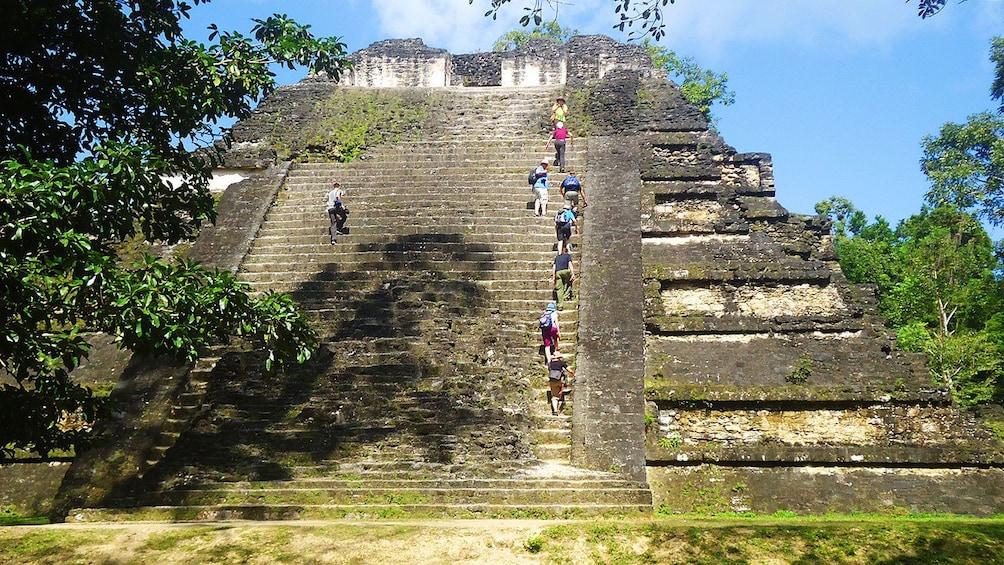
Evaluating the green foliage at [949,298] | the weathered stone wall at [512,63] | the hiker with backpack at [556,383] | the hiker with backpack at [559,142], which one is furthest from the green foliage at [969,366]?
the hiker with backpack at [556,383]

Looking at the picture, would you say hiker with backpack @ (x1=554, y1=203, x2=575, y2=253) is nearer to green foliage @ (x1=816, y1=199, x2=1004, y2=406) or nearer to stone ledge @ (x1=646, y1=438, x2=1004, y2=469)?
stone ledge @ (x1=646, y1=438, x2=1004, y2=469)

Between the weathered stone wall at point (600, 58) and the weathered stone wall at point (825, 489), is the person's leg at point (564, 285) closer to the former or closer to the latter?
the weathered stone wall at point (825, 489)

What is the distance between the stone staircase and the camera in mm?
6496

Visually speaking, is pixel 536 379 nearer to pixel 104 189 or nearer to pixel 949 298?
pixel 104 189

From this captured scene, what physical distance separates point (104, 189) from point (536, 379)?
4715 millimetres

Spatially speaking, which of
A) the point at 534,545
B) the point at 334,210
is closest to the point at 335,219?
the point at 334,210

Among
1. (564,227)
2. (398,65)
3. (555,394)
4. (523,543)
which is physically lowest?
(523,543)

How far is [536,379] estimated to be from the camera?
8320 millimetres

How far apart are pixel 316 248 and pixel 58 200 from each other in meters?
6.11

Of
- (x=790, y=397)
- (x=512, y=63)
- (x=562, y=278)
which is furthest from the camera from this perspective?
(x=512, y=63)

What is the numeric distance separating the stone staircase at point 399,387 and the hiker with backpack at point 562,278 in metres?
0.17

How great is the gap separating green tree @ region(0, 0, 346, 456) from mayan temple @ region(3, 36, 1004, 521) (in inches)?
54.6

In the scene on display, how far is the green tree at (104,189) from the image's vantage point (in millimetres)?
4844

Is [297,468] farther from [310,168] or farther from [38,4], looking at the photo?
[310,168]
